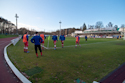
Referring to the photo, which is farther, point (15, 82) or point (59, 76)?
point (59, 76)

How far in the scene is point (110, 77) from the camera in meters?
3.41

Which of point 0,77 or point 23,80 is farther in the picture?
point 0,77

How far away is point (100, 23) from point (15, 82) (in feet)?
300

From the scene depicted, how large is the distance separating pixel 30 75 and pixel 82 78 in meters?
2.25

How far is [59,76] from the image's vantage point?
3.42m

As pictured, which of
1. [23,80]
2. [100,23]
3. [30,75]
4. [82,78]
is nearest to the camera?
[23,80]

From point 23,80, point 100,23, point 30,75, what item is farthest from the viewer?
point 100,23

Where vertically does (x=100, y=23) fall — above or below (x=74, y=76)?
above

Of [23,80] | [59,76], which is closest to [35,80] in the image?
[23,80]

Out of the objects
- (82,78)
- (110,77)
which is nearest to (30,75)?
(82,78)

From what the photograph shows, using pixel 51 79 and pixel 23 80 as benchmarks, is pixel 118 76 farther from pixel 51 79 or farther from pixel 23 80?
pixel 23 80

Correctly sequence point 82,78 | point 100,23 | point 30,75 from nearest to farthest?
point 82,78, point 30,75, point 100,23

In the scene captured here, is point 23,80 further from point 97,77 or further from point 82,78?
point 97,77

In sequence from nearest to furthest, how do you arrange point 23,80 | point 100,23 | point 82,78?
point 23,80, point 82,78, point 100,23
